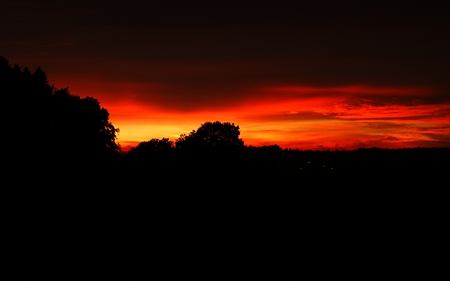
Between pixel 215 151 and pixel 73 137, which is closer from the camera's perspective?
pixel 215 151

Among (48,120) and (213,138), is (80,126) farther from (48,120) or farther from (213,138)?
(213,138)

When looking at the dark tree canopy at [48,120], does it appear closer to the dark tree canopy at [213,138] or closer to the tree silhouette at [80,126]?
the tree silhouette at [80,126]

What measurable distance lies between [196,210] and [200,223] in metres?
1.99

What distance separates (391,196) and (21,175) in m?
41.3

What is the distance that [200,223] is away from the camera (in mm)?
32750

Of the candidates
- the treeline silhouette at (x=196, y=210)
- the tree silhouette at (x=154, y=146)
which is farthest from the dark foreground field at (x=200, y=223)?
the tree silhouette at (x=154, y=146)

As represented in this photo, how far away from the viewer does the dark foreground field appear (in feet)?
86.7

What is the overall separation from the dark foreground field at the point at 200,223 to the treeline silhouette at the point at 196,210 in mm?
95

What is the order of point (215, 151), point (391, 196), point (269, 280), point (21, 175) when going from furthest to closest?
point (21, 175), point (215, 151), point (391, 196), point (269, 280)

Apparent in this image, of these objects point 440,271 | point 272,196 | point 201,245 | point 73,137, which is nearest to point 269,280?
point 201,245

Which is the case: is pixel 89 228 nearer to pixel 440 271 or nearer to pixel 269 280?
pixel 269 280

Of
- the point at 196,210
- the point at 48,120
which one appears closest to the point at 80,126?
the point at 48,120

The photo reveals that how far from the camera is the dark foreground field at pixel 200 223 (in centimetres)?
2644

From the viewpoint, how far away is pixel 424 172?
71312mm
